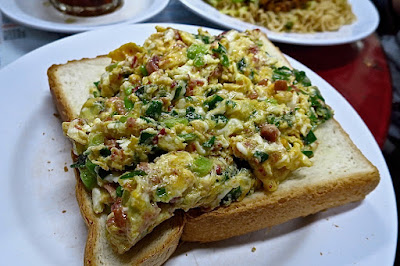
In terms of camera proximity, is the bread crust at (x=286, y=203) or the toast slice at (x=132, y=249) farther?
the bread crust at (x=286, y=203)

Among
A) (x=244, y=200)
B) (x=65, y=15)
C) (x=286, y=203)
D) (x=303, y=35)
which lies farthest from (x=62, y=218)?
(x=303, y=35)

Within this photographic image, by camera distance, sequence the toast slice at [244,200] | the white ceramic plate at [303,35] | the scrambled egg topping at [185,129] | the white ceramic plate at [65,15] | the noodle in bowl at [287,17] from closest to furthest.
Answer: the scrambled egg topping at [185,129]
the toast slice at [244,200]
the white ceramic plate at [65,15]
the white ceramic plate at [303,35]
the noodle in bowl at [287,17]


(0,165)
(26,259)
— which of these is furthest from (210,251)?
(0,165)

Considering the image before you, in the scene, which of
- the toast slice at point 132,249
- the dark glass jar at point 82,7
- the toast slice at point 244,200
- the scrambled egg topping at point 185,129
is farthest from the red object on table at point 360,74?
the toast slice at point 132,249

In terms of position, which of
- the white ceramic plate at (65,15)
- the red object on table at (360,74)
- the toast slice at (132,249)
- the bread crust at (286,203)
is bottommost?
the red object on table at (360,74)

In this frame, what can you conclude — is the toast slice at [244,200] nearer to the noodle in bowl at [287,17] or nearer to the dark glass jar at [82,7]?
the dark glass jar at [82,7]

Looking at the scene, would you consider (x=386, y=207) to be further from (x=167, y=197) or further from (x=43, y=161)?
(x=43, y=161)
